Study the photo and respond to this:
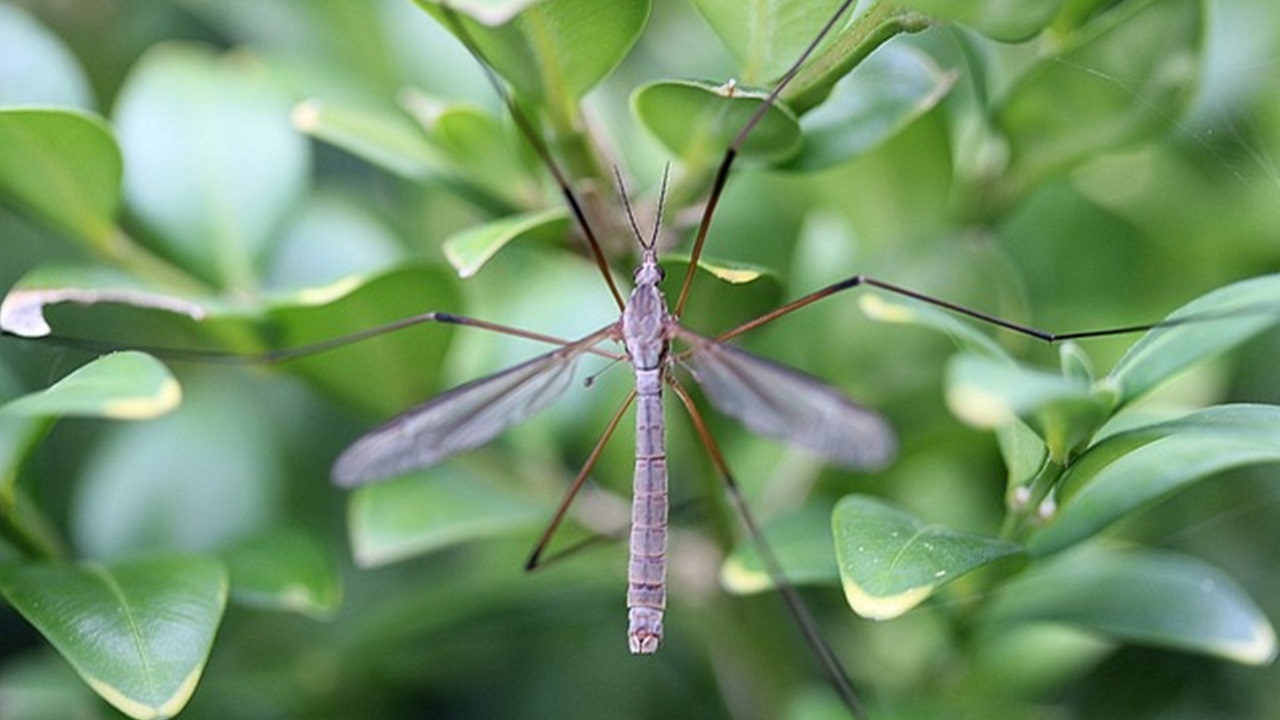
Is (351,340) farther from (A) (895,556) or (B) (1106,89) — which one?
(B) (1106,89)

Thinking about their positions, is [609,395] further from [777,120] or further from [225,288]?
[777,120]

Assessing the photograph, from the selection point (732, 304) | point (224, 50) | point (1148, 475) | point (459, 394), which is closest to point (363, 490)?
point (459, 394)

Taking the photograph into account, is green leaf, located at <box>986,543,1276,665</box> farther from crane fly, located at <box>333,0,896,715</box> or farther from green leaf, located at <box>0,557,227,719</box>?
green leaf, located at <box>0,557,227,719</box>

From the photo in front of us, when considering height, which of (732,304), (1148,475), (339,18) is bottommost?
(1148,475)

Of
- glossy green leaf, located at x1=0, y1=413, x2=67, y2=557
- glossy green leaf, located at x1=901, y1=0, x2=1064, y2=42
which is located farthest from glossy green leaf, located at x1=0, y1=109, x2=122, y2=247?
glossy green leaf, located at x1=901, y1=0, x2=1064, y2=42

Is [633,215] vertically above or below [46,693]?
above

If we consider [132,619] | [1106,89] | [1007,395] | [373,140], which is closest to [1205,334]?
[1007,395]

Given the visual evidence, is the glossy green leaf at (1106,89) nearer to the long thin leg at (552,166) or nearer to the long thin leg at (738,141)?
the long thin leg at (738,141)
